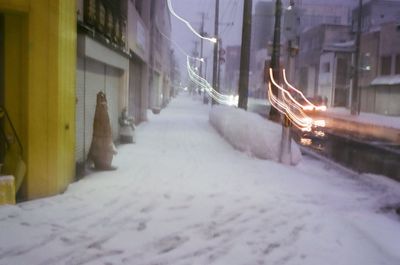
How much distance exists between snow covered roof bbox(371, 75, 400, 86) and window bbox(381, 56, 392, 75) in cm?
67

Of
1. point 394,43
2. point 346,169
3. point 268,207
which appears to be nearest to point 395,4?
point 394,43

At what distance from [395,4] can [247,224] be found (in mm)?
65304

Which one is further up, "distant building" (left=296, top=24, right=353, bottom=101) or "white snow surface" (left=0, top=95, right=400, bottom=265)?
"distant building" (left=296, top=24, right=353, bottom=101)

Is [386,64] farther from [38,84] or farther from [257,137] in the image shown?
[38,84]

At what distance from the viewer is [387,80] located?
146 ft

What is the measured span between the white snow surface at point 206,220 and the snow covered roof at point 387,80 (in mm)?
34399

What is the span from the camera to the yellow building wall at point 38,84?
7539 millimetres

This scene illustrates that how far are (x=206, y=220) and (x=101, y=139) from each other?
3955mm

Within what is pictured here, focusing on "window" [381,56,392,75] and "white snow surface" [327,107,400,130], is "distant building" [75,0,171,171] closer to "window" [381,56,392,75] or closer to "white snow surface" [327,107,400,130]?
"white snow surface" [327,107,400,130]

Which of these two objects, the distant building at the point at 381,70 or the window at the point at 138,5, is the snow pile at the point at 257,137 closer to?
the window at the point at 138,5

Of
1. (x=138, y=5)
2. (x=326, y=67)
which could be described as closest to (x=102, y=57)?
(x=138, y=5)

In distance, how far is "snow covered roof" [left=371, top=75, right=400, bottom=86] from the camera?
42.8 meters

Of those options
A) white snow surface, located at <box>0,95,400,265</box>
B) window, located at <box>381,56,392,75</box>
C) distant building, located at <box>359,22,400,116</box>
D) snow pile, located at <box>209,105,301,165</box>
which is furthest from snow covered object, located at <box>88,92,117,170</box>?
window, located at <box>381,56,392,75</box>

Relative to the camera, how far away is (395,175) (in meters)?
12.1
